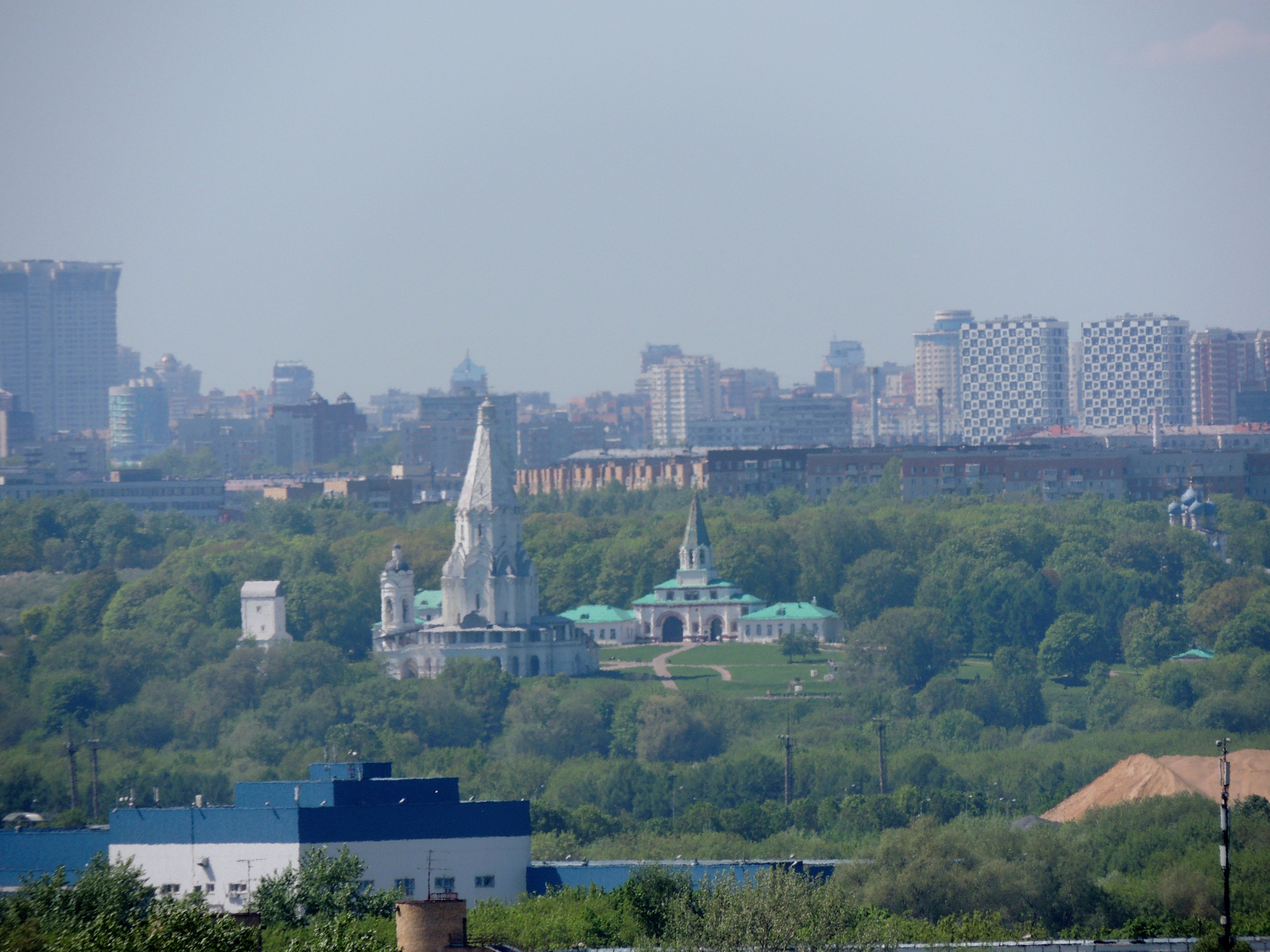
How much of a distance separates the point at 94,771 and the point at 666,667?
98.1 feet

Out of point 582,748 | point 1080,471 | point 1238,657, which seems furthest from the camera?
point 1080,471

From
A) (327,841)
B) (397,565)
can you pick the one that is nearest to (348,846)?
(327,841)

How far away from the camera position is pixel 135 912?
4553 cm

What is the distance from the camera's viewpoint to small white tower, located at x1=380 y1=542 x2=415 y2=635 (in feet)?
401

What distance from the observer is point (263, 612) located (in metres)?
128

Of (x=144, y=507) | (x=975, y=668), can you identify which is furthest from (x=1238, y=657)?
(x=144, y=507)

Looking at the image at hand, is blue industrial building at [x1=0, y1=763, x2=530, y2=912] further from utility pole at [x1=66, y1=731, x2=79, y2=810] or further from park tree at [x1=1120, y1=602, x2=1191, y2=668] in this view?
park tree at [x1=1120, y1=602, x2=1191, y2=668]

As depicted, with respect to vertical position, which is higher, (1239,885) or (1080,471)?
(1080,471)

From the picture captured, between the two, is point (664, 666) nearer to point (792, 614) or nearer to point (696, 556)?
point (792, 614)

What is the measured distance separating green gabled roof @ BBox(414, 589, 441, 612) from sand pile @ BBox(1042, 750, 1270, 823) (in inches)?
1807

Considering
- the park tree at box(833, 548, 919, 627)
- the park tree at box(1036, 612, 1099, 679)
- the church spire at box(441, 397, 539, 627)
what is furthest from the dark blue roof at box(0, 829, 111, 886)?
the park tree at box(833, 548, 919, 627)

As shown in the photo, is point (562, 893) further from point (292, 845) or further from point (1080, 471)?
point (1080, 471)

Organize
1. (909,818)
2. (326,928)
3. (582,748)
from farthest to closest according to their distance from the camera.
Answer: (582,748), (909,818), (326,928)

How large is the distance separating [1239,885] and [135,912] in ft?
84.1
